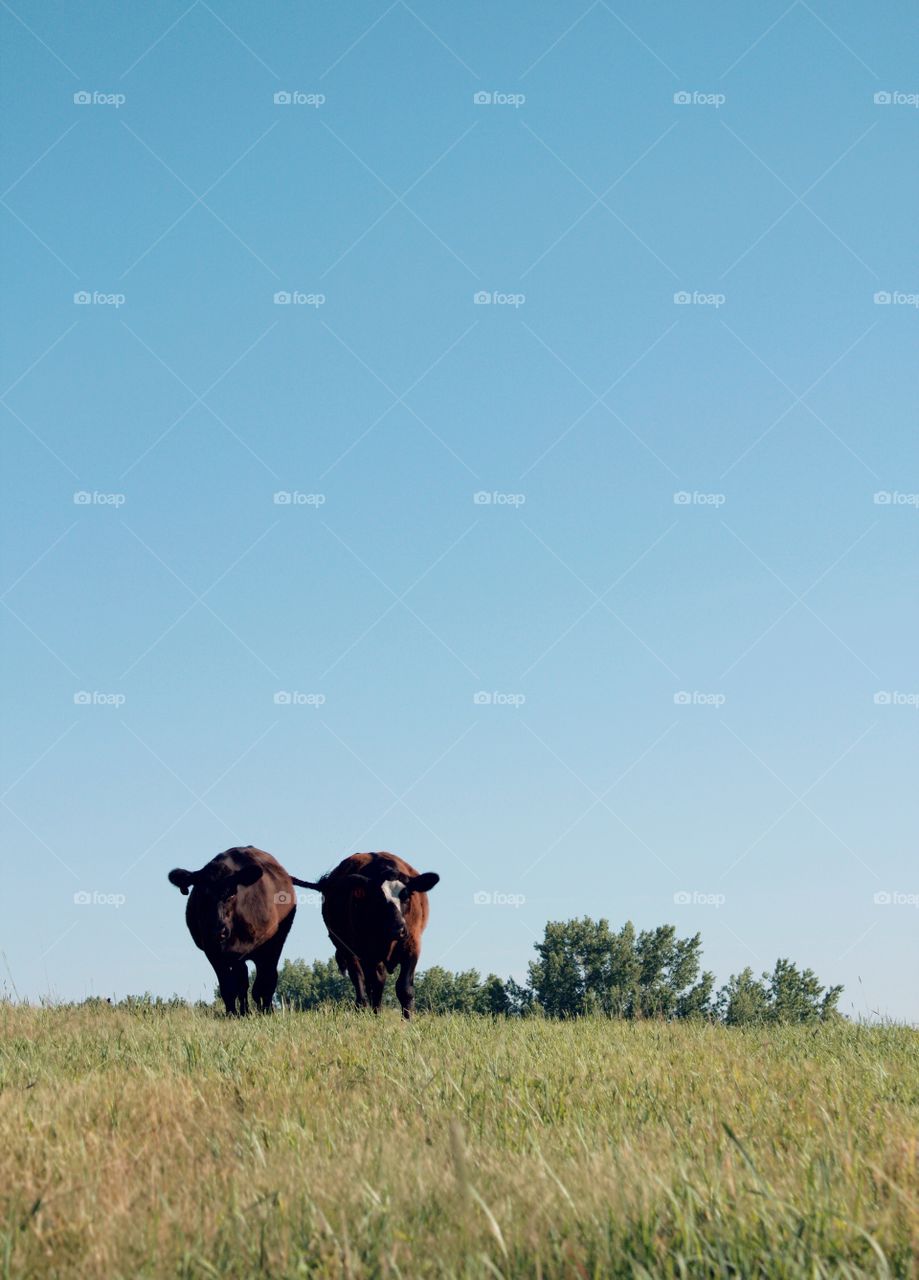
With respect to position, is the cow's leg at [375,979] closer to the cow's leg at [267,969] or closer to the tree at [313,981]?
the cow's leg at [267,969]

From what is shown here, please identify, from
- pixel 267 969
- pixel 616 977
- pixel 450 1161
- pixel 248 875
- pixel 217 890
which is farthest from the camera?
pixel 616 977

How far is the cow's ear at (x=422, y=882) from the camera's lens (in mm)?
17922

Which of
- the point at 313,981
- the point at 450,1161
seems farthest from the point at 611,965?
the point at 450,1161

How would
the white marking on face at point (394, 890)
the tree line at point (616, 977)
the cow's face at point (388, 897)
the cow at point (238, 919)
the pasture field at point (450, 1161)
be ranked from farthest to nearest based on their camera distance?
the tree line at point (616, 977) < the cow at point (238, 919) < the white marking on face at point (394, 890) < the cow's face at point (388, 897) < the pasture field at point (450, 1161)

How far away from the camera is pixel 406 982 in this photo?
17.4 meters

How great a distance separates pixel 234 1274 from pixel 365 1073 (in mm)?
4000

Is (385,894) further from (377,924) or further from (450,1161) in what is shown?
(450,1161)

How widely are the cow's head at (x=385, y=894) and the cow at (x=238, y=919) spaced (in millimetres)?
1074

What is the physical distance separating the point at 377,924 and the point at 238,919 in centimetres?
214

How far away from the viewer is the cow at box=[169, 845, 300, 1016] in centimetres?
1759

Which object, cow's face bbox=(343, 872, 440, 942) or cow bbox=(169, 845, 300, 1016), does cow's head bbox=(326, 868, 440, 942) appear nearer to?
cow's face bbox=(343, 872, 440, 942)

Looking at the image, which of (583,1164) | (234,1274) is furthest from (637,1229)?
(234,1274)

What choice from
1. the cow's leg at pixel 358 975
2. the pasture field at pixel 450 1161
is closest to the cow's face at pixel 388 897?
the cow's leg at pixel 358 975

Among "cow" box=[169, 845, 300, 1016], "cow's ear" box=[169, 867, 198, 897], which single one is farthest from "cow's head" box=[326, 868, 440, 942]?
"cow's ear" box=[169, 867, 198, 897]
